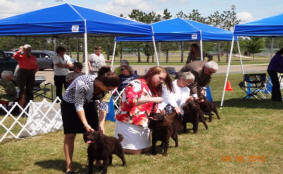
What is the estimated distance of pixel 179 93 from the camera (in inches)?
238

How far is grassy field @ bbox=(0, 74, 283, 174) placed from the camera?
4516 mm

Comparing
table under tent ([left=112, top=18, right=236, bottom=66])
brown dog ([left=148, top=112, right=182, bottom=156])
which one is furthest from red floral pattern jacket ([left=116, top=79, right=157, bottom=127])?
table under tent ([left=112, top=18, right=236, bottom=66])

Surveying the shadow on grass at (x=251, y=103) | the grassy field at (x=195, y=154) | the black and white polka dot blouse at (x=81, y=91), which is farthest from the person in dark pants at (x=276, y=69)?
the black and white polka dot blouse at (x=81, y=91)

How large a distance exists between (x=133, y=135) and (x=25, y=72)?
4.33m

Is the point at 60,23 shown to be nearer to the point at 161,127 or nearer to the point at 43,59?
the point at 161,127

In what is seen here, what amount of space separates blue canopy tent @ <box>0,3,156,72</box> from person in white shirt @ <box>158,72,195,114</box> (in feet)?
6.83

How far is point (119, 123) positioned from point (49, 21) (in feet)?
10.4

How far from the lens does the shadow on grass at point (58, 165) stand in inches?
177

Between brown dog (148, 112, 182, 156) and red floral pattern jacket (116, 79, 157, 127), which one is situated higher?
red floral pattern jacket (116, 79, 157, 127)

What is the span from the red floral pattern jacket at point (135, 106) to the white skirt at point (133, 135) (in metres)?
0.10

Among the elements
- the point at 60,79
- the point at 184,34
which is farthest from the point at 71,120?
the point at 184,34

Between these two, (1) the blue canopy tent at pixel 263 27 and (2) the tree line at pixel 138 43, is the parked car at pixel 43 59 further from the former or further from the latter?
(1) the blue canopy tent at pixel 263 27
